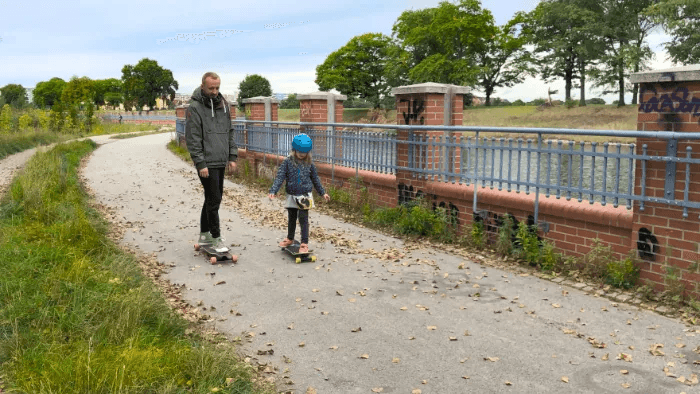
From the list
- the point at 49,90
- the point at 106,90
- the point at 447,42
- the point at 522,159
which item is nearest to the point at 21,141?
the point at 522,159

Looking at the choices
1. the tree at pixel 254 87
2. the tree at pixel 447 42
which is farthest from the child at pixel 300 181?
the tree at pixel 254 87

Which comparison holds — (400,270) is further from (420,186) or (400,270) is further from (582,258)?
(420,186)

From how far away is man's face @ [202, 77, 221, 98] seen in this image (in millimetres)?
6746

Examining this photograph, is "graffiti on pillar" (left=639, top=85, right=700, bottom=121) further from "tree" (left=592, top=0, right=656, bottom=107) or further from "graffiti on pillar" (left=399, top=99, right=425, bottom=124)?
"tree" (left=592, top=0, right=656, bottom=107)

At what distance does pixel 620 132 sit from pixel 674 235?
41.3 inches

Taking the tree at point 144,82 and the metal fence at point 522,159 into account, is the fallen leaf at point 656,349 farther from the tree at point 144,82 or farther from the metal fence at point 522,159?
the tree at point 144,82

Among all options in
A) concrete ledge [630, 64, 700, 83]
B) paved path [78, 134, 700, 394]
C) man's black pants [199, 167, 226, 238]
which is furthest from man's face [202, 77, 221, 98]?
concrete ledge [630, 64, 700, 83]

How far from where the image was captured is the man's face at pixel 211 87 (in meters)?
6.75

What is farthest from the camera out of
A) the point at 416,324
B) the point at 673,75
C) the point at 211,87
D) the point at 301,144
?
the point at 301,144

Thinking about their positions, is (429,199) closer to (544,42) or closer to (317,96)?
(317,96)

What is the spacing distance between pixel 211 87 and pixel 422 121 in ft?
11.9

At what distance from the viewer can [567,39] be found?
5384cm

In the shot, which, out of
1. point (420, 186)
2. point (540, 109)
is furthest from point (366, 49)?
point (420, 186)

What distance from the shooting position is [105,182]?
15016mm
